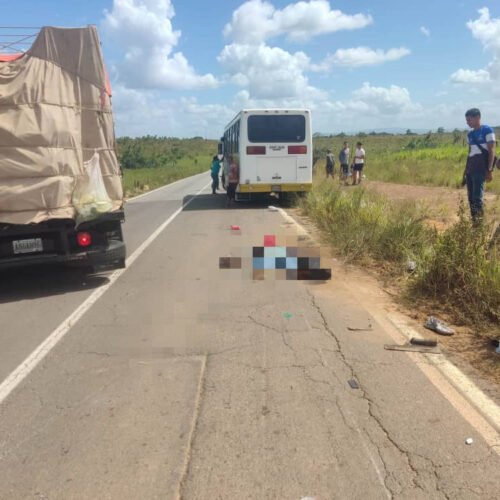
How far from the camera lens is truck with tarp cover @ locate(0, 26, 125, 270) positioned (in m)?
6.37

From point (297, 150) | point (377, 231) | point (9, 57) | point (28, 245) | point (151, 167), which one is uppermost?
point (9, 57)

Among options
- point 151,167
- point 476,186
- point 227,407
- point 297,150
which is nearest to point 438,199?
point 297,150

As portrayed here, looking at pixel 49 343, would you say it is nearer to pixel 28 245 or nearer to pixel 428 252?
pixel 28 245

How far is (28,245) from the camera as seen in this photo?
6680 millimetres

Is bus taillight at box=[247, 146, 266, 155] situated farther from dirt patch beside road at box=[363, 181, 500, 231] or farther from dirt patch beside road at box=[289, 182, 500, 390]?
dirt patch beside road at box=[289, 182, 500, 390]

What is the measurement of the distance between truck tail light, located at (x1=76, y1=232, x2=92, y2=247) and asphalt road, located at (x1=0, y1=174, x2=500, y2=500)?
786 mm

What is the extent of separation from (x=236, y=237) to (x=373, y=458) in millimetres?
8442

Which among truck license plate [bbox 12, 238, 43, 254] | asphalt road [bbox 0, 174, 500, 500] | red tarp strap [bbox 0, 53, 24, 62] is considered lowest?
asphalt road [bbox 0, 174, 500, 500]

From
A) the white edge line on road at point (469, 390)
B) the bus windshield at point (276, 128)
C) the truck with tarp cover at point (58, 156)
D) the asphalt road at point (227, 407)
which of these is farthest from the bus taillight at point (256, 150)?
the white edge line on road at point (469, 390)

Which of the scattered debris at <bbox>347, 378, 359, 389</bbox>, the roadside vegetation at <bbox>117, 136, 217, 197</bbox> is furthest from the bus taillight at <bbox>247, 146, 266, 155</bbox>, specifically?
the scattered debris at <bbox>347, 378, 359, 389</bbox>

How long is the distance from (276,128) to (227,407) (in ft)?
44.9

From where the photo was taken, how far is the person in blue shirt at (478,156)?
8109 mm

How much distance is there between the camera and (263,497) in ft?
8.98

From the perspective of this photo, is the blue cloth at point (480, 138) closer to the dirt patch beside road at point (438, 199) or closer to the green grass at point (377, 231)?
the green grass at point (377, 231)
